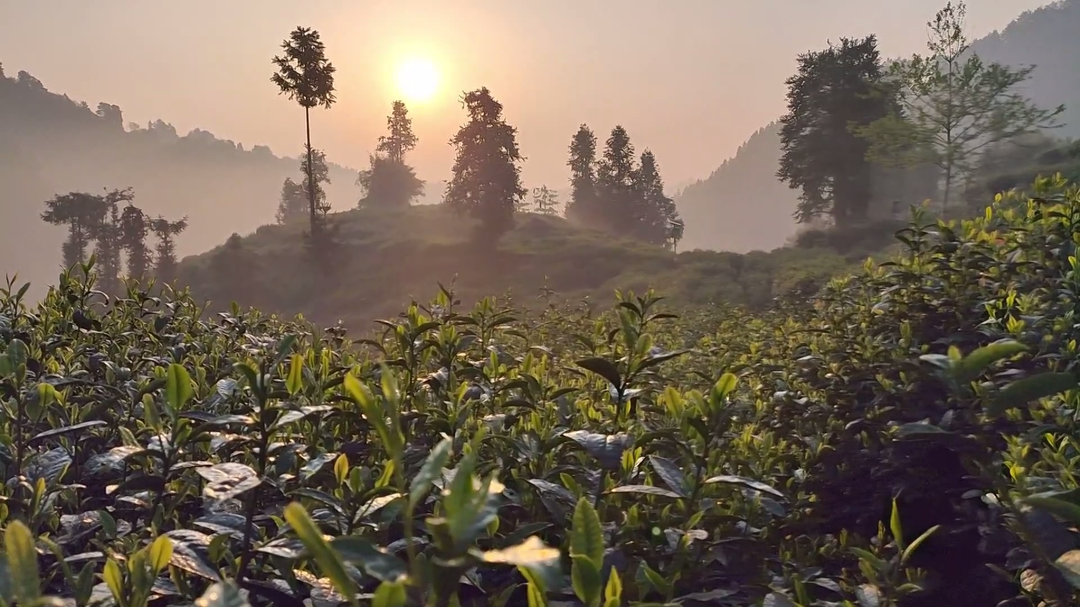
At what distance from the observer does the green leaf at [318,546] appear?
0.55m

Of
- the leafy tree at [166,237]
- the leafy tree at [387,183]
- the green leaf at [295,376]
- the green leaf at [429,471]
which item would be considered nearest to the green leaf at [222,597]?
the green leaf at [429,471]

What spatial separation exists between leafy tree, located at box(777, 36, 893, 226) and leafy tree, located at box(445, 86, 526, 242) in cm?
1878

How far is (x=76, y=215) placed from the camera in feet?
163

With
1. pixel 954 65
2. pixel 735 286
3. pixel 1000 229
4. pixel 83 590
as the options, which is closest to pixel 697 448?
pixel 83 590

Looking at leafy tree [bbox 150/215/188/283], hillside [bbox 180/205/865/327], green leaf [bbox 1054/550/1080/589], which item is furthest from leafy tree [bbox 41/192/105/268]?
green leaf [bbox 1054/550/1080/589]

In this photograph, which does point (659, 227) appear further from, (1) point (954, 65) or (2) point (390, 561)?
(2) point (390, 561)

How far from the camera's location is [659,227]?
63531mm

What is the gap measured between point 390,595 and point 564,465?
112 centimetres

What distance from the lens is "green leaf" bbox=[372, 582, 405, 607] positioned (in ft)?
1.77

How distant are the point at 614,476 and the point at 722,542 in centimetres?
34

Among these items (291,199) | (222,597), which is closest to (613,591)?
(222,597)

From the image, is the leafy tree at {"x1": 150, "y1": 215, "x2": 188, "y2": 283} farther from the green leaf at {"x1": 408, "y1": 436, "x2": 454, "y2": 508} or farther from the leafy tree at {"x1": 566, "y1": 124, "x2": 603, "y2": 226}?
the green leaf at {"x1": 408, "y1": 436, "x2": 454, "y2": 508}

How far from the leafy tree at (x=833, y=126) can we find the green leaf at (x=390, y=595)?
1677 inches

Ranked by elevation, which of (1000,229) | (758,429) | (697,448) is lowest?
(758,429)
